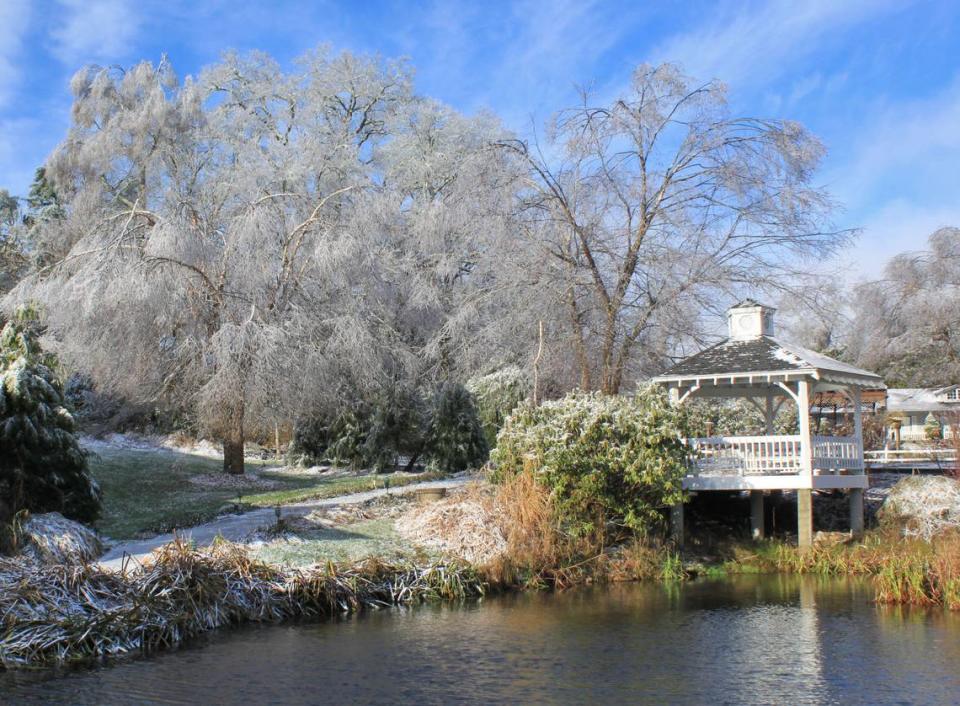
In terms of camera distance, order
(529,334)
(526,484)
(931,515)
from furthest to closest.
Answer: (529,334) → (931,515) → (526,484)

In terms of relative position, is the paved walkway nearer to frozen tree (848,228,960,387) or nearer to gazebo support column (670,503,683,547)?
gazebo support column (670,503,683,547)

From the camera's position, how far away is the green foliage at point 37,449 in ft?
49.2

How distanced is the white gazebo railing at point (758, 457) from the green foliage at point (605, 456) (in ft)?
2.79

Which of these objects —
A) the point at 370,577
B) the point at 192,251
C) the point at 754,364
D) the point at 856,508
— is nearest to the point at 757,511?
the point at 856,508

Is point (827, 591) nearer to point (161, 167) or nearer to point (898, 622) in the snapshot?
point (898, 622)

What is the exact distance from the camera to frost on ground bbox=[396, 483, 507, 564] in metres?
16.0

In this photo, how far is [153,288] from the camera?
75.9 ft

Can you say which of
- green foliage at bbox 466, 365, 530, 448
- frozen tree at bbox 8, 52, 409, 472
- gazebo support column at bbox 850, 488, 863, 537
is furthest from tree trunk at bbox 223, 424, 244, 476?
gazebo support column at bbox 850, 488, 863, 537

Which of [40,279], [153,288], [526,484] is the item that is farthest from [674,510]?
[40,279]

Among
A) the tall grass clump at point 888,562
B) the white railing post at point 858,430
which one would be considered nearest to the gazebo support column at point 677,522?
the tall grass clump at point 888,562

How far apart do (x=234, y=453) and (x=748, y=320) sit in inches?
536

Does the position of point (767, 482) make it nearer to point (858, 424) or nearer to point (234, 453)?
point (858, 424)

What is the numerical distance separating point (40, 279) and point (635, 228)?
15.4m

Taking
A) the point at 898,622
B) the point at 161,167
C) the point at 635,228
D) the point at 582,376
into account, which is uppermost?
the point at 161,167
